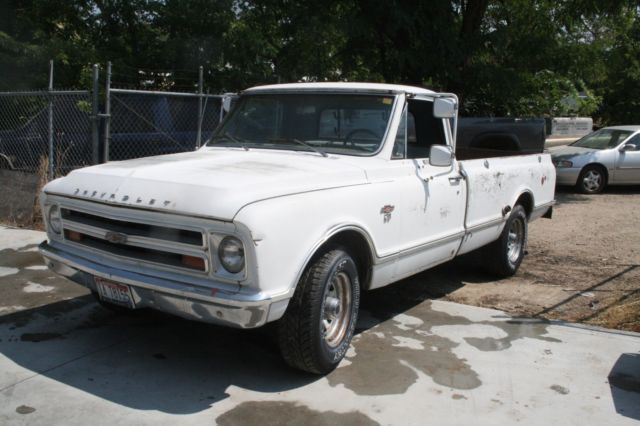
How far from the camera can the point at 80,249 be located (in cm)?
436

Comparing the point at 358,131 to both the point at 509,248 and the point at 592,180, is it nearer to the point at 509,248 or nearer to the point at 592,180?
the point at 509,248

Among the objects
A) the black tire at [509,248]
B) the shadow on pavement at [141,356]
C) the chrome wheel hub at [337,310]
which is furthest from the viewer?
Answer: the black tire at [509,248]

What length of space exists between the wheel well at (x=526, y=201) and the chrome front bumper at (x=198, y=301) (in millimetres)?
4209

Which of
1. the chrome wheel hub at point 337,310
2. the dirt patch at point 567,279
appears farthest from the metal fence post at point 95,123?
the chrome wheel hub at point 337,310

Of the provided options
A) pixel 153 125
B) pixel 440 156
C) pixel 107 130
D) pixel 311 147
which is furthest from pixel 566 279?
pixel 153 125

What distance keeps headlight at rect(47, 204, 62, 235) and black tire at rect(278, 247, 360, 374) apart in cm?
173

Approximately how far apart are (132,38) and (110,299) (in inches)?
516

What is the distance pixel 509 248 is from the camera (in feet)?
23.4

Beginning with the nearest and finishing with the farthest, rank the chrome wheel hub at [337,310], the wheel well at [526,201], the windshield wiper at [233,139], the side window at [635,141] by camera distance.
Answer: the chrome wheel hub at [337,310] → the windshield wiper at [233,139] → the wheel well at [526,201] → the side window at [635,141]

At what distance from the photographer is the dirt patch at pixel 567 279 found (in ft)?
19.6

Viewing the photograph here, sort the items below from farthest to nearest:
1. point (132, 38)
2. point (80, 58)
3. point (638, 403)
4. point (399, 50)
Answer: point (132, 38)
point (80, 58)
point (399, 50)
point (638, 403)

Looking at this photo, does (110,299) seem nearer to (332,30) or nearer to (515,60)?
(332,30)

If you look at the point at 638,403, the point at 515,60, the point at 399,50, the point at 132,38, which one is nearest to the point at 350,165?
the point at 638,403

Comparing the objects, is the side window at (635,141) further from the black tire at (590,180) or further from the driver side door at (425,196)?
the driver side door at (425,196)
